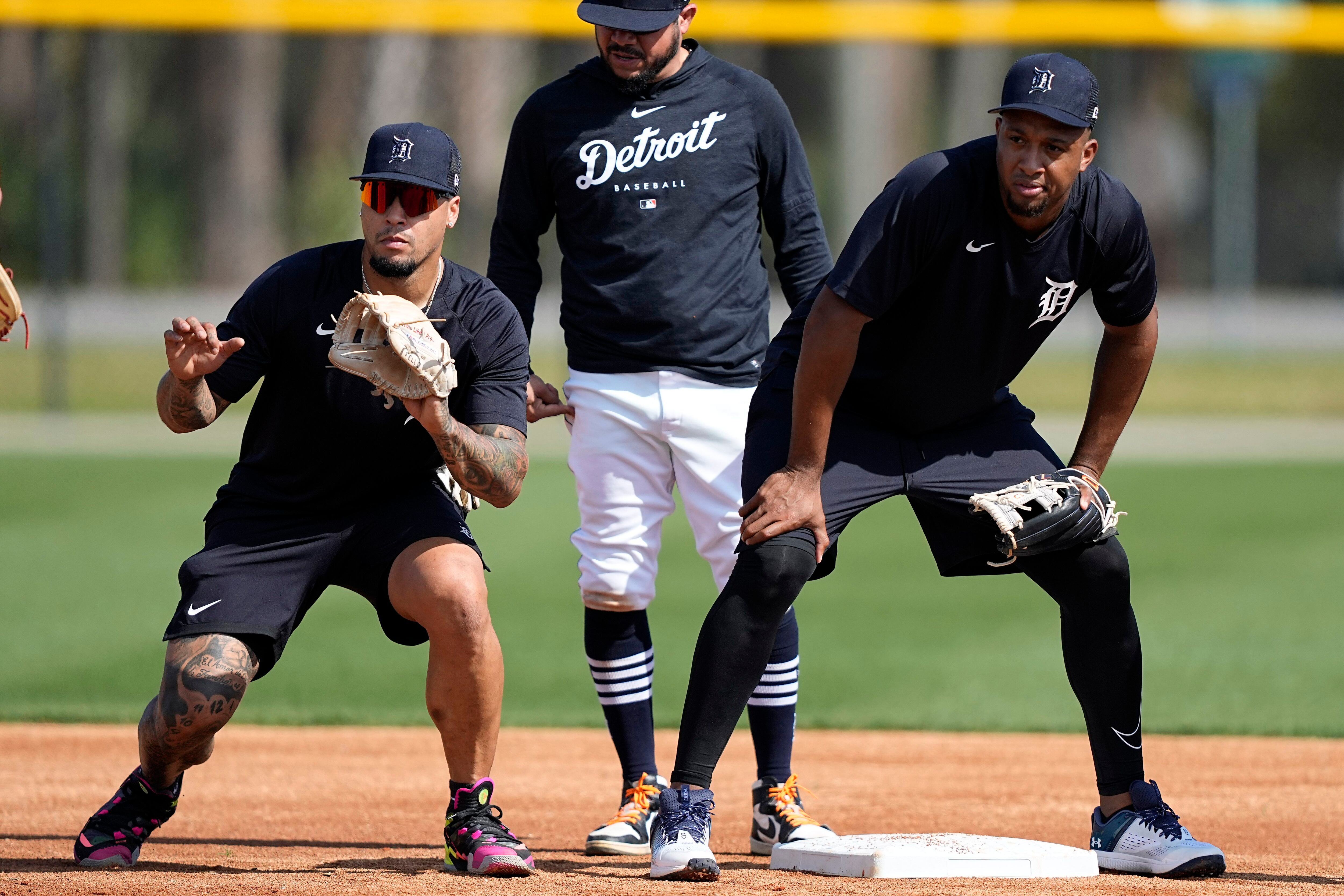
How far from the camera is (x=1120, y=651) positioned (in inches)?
174

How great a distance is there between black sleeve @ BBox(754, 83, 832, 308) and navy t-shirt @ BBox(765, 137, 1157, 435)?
0.68 m

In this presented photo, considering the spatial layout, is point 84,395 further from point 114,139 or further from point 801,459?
point 801,459

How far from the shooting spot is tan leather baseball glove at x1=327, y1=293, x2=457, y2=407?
156 inches

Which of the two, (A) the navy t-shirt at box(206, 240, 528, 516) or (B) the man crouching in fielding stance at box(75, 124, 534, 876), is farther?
(A) the navy t-shirt at box(206, 240, 528, 516)

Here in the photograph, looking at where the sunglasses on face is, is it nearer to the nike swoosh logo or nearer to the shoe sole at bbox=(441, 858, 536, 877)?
the shoe sole at bbox=(441, 858, 536, 877)

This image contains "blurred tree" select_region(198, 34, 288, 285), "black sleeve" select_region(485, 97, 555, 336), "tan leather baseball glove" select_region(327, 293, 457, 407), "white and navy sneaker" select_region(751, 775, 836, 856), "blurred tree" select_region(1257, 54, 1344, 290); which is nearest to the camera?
"tan leather baseball glove" select_region(327, 293, 457, 407)

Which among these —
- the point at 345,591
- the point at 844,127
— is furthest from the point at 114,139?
the point at 345,591

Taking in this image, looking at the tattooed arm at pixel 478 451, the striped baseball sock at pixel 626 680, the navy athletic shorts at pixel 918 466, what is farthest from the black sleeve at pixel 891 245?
the striped baseball sock at pixel 626 680

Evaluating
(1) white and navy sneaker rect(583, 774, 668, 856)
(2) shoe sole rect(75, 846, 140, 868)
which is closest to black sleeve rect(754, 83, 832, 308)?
(1) white and navy sneaker rect(583, 774, 668, 856)

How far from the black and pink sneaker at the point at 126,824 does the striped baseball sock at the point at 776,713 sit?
1.57 meters

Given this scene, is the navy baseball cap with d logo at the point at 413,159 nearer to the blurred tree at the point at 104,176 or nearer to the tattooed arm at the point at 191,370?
the tattooed arm at the point at 191,370

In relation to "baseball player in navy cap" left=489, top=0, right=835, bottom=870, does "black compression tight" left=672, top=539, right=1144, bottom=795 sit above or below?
below

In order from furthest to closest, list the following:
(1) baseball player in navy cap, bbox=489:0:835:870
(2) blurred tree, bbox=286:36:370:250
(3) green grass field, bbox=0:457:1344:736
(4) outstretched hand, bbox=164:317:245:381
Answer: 1. (2) blurred tree, bbox=286:36:370:250
2. (3) green grass field, bbox=0:457:1344:736
3. (1) baseball player in navy cap, bbox=489:0:835:870
4. (4) outstretched hand, bbox=164:317:245:381

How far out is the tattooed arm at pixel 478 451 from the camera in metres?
4.04
